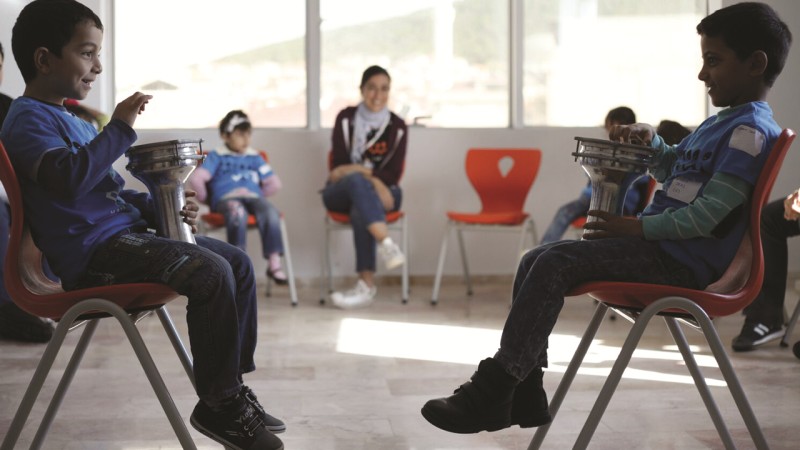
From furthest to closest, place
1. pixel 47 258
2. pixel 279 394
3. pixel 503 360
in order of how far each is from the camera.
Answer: pixel 279 394, pixel 47 258, pixel 503 360

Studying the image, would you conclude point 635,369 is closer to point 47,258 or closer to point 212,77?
point 47,258

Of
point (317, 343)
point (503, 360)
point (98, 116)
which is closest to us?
point (503, 360)

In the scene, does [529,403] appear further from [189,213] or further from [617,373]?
[189,213]

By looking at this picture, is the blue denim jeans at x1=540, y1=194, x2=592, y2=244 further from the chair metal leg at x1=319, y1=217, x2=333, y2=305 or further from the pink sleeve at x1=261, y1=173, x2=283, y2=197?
the pink sleeve at x1=261, y1=173, x2=283, y2=197

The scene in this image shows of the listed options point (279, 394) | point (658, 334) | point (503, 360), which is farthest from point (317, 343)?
point (503, 360)

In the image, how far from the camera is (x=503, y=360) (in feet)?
6.15

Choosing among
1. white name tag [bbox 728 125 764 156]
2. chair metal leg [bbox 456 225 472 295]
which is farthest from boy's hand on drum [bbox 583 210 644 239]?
chair metal leg [bbox 456 225 472 295]

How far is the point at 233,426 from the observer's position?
1.99 m

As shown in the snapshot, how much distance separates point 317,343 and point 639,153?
6.80 ft

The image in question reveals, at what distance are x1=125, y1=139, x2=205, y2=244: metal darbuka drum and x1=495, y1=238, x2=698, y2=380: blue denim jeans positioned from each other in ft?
2.52

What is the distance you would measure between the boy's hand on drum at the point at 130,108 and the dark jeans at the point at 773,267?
259cm

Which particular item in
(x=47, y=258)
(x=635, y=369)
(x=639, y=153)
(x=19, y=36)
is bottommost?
(x=635, y=369)

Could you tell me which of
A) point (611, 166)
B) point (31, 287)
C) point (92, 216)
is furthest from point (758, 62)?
point (31, 287)

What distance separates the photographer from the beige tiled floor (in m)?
2.46
